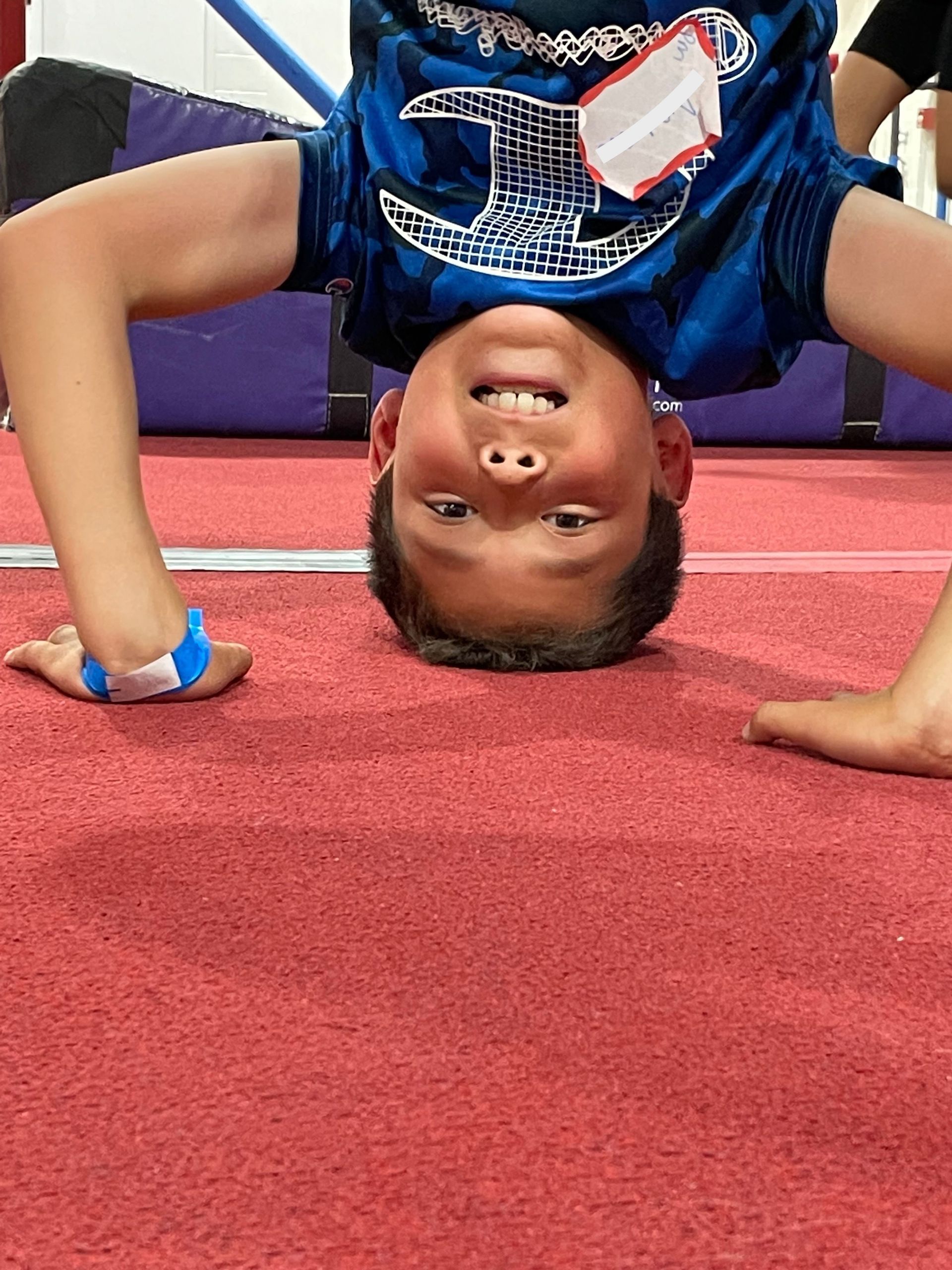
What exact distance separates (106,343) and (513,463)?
293 mm

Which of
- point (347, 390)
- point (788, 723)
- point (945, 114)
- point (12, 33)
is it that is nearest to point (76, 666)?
point (788, 723)

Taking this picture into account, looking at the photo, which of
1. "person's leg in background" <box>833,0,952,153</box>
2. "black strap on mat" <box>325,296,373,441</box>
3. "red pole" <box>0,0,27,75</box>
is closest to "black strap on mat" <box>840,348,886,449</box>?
"black strap on mat" <box>325,296,373,441</box>

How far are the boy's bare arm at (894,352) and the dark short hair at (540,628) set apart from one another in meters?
0.21

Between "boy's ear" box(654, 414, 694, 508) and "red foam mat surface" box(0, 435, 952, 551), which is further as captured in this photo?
"red foam mat surface" box(0, 435, 952, 551)

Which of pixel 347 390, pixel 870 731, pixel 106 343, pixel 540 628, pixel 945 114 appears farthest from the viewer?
pixel 347 390

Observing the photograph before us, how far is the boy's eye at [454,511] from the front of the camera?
3.31ft

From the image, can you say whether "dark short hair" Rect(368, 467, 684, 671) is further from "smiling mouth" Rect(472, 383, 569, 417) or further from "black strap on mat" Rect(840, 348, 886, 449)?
"black strap on mat" Rect(840, 348, 886, 449)

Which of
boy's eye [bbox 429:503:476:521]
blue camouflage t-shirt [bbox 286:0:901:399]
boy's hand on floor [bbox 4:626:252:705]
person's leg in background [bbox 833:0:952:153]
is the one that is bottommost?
boy's hand on floor [bbox 4:626:252:705]

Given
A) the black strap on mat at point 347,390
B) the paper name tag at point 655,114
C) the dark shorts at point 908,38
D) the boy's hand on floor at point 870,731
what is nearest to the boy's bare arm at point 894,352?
the boy's hand on floor at point 870,731

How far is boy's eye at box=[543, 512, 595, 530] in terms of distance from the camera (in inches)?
39.5

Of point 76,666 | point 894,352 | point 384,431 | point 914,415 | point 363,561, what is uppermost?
point 894,352

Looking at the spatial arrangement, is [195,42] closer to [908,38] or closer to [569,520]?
[908,38]

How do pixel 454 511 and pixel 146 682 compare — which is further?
pixel 454 511

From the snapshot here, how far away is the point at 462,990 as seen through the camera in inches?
20.6
